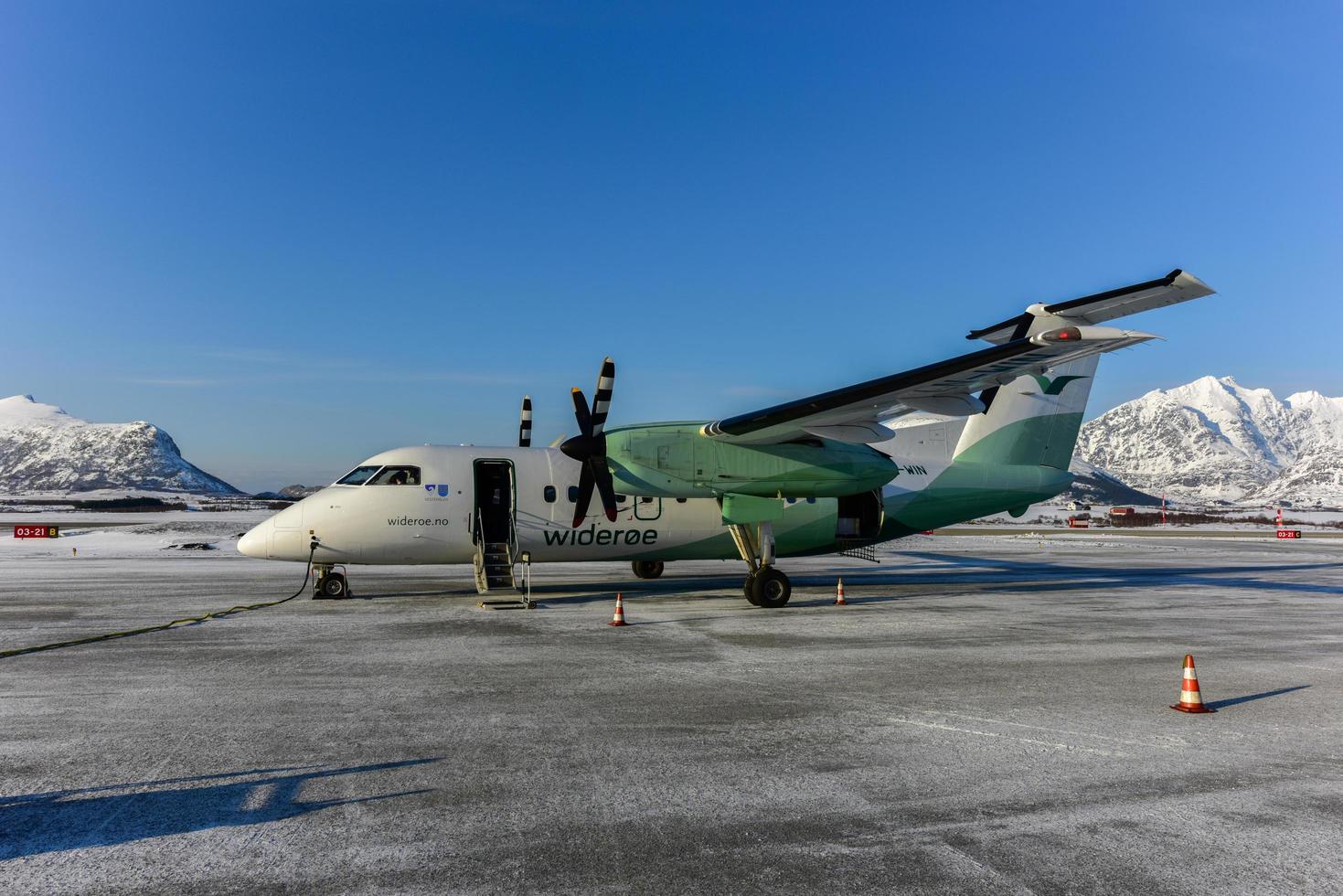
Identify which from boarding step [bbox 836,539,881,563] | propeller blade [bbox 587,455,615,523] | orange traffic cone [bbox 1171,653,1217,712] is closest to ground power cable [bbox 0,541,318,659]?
propeller blade [bbox 587,455,615,523]

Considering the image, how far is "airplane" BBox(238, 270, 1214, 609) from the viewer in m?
15.6

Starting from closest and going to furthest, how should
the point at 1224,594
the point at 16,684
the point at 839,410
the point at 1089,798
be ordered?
the point at 1089,798
the point at 16,684
the point at 839,410
the point at 1224,594

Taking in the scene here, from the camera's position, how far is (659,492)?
16391 mm

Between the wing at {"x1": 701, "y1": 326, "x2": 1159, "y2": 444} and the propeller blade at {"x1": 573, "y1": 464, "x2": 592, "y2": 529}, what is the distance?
2523 mm

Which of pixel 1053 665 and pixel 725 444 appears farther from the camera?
pixel 725 444

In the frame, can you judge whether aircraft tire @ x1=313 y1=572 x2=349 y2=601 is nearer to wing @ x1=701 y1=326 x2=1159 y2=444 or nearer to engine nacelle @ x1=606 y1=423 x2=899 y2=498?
engine nacelle @ x1=606 y1=423 x2=899 y2=498

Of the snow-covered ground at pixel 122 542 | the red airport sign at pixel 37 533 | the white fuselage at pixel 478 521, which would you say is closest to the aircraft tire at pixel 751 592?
the white fuselage at pixel 478 521

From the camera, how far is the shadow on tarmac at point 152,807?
4797mm

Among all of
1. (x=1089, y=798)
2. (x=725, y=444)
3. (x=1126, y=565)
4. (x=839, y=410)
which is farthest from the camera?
(x=1126, y=565)

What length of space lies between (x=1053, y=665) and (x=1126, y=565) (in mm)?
19614

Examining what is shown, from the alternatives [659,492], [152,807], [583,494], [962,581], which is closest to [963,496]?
[962,581]

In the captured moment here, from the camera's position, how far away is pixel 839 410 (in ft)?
49.2

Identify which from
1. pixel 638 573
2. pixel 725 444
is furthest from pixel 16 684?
pixel 638 573

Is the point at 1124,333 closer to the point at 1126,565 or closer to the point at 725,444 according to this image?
the point at 725,444
